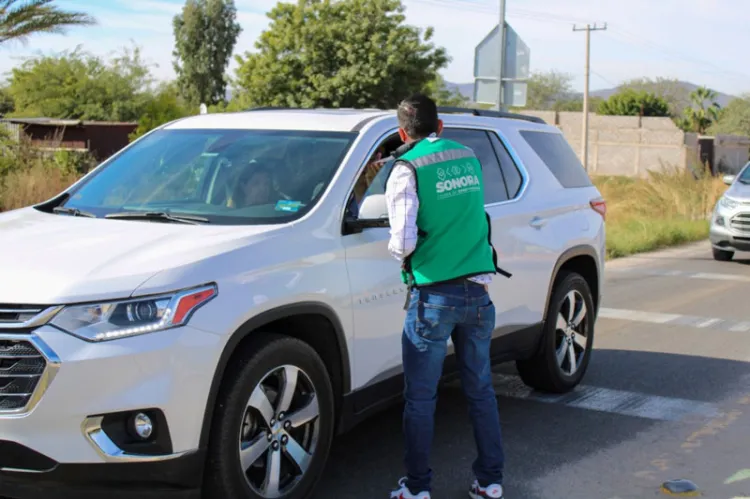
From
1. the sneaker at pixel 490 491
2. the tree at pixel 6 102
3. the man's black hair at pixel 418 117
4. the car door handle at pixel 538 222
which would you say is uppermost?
the tree at pixel 6 102

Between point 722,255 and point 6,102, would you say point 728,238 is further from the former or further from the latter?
point 6,102

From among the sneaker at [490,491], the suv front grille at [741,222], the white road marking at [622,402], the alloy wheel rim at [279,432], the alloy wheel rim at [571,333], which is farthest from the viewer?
the suv front grille at [741,222]

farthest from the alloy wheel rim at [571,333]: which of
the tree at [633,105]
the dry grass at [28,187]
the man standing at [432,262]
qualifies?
the tree at [633,105]

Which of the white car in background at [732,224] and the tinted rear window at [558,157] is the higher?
the tinted rear window at [558,157]

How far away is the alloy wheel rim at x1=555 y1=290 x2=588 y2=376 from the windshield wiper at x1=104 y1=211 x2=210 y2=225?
2.82 metres

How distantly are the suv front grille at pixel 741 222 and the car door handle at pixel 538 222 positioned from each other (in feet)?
31.4

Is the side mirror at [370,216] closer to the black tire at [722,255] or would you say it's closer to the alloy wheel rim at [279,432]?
the alloy wheel rim at [279,432]

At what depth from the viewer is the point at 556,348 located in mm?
6398

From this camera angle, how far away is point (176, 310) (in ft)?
11.9

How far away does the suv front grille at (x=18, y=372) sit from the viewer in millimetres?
3475

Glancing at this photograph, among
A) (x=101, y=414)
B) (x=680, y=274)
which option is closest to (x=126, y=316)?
(x=101, y=414)

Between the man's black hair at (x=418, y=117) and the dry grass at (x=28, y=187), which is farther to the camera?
the dry grass at (x=28, y=187)

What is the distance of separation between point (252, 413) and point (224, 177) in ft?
4.78

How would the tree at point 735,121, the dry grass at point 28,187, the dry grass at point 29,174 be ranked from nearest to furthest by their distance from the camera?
the dry grass at point 28,187, the dry grass at point 29,174, the tree at point 735,121
